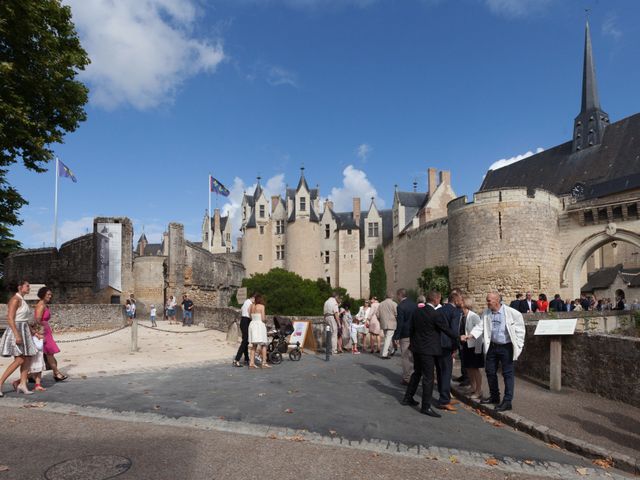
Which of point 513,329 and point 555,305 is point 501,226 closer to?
point 555,305

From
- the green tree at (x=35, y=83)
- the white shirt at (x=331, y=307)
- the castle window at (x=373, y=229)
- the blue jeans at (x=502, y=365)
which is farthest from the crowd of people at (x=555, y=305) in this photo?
the castle window at (x=373, y=229)

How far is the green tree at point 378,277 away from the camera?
47188 millimetres

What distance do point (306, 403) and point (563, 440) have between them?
3.20 meters

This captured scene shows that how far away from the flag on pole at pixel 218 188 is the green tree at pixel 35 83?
25.6m

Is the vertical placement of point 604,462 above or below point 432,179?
below

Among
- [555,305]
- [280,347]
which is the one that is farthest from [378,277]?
[280,347]

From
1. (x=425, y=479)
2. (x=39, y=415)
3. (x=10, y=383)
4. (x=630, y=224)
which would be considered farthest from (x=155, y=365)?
(x=630, y=224)

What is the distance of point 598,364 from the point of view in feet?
23.5

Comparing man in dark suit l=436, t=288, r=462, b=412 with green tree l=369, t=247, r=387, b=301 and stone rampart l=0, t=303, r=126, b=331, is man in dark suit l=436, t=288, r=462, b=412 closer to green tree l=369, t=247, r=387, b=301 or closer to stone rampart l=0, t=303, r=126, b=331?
stone rampart l=0, t=303, r=126, b=331

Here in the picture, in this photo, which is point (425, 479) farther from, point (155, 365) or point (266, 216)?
point (266, 216)

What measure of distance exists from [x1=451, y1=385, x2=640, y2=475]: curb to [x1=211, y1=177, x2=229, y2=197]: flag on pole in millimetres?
35282

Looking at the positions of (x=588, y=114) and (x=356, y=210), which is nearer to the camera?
(x=588, y=114)

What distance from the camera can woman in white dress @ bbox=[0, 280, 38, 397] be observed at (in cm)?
657

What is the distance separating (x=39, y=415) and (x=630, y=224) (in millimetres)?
26910
